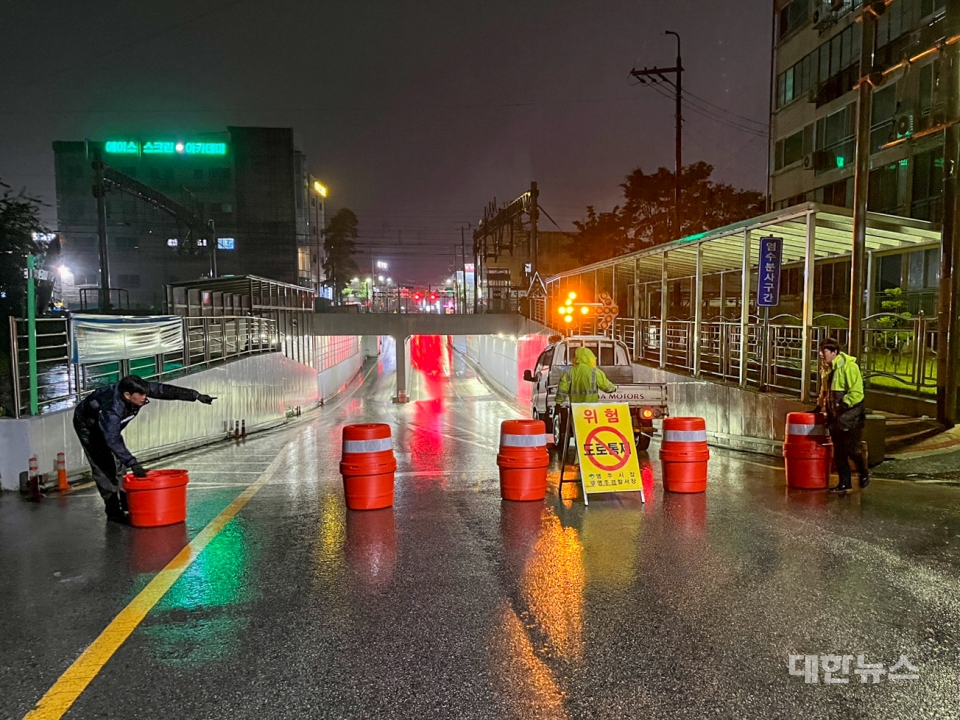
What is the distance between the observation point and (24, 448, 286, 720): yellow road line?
3.57 metres

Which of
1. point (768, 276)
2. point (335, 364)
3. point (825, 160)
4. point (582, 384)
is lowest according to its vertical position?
point (335, 364)

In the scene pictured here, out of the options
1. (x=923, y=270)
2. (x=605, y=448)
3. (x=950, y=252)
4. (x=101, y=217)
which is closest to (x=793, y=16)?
(x=923, y=270)

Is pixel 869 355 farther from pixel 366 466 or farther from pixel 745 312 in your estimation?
pixel 366 466

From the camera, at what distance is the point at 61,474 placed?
9.02 meters

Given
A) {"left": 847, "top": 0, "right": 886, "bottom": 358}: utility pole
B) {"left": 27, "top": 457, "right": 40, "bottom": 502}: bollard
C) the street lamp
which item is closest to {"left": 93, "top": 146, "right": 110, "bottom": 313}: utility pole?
{"left": 27, "top": 457, "right": 40, "bottom": 502}: bollard

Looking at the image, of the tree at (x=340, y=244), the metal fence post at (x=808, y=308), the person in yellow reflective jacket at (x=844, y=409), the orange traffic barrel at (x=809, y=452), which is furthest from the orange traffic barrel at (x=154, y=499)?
the tree at (x=340, y=244)

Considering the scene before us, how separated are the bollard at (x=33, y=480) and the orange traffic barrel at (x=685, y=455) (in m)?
8.01

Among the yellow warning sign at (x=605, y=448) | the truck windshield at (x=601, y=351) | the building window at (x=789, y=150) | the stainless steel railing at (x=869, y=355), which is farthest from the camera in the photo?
the building window at (x=789, y=150)

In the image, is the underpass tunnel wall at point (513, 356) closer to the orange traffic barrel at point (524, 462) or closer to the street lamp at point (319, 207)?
the orange traffic barrel at point (524, 462)

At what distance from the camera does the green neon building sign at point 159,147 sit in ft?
152

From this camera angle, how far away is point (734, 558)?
5.82 metres

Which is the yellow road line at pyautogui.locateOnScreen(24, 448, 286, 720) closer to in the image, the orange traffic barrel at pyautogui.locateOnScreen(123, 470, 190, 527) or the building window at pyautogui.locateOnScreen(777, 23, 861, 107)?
the orange traffic barrel at pyautogui.locateOnScreen(123, 470, 190, 527)

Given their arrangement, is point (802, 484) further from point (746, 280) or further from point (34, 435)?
point (34, 435)

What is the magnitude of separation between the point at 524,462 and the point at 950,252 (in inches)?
346
